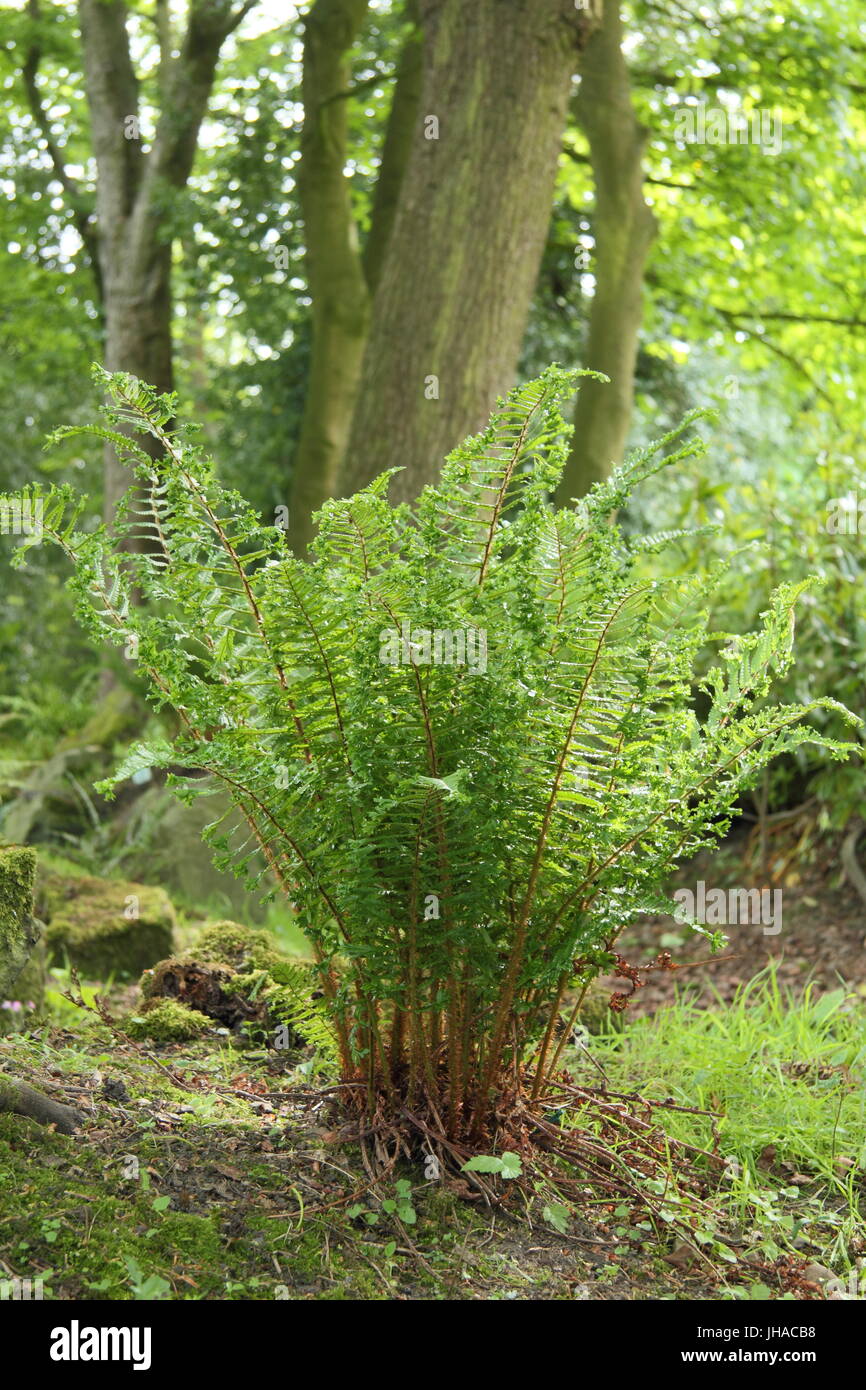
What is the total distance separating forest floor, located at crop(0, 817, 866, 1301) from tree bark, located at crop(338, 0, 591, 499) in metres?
3.01

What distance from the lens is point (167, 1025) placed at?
130 inches

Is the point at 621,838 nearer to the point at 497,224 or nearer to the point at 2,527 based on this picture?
the point at 2,527

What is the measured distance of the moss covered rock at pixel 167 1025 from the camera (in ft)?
10.8

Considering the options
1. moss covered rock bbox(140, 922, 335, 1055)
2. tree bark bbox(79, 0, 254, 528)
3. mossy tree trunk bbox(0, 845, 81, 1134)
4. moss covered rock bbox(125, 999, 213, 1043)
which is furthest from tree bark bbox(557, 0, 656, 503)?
mossy tree trunk bbox(0, 845, 81, 1134)

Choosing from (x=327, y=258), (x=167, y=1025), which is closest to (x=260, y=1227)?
(x=167, y=1025)

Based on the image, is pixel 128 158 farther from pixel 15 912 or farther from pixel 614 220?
pixel 15 912

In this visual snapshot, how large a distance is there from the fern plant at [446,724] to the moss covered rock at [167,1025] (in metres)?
0.83

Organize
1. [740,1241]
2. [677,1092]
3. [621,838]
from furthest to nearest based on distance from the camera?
[677,1092] → [740,1241] → [621,838]

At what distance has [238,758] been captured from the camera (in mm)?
2229

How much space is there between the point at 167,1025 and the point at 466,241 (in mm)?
3712

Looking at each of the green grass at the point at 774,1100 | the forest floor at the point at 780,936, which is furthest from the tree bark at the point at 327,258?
the green grass at the point at 774,1100

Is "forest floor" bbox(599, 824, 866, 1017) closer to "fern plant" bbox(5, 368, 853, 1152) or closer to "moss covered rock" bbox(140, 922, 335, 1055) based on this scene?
"moss covered rock" bbox(140, 922, 335, 1055)
